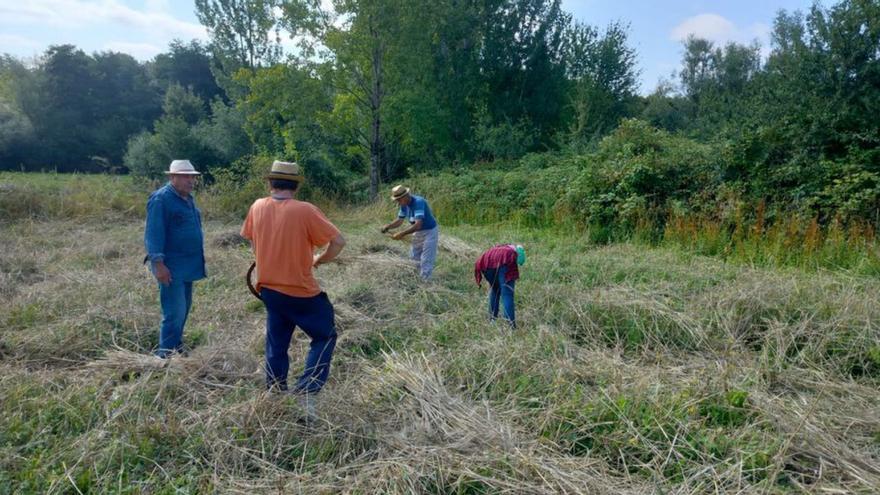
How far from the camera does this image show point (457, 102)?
679 inches

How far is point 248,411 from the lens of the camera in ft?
9.82

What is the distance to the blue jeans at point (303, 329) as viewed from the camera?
327cm

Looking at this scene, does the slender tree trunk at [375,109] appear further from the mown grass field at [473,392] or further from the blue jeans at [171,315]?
the blue jeans at [171,315]

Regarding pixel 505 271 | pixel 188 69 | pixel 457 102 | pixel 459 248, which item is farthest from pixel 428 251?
pixel 188 69

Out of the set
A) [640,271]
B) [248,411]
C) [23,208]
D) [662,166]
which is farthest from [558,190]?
[23,208]

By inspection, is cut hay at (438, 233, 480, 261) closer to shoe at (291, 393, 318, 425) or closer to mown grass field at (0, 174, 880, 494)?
mown grass field at (0, 174, 880, 494)

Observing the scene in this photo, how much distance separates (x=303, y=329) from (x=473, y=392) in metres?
1.14

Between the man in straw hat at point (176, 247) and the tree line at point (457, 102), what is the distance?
7895 mm

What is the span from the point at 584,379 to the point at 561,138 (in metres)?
14.7

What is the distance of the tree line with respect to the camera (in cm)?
849

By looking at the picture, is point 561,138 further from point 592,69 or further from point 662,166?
point 662,166

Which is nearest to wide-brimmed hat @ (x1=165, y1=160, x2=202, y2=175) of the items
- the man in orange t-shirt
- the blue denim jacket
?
the blue denim jacket

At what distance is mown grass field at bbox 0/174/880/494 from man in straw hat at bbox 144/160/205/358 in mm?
272

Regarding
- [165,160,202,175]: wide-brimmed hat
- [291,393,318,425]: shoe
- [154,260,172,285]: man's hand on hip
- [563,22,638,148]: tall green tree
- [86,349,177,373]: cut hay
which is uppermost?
[563,22,638,148]: tall green tree
